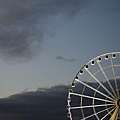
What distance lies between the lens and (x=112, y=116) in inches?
3187

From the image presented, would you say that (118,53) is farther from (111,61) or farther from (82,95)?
(82,95)

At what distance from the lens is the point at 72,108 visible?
83.9 m

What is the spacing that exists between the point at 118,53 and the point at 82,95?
6387 mm

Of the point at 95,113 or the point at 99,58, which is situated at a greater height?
the point at 99,58

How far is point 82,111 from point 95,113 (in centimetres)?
160

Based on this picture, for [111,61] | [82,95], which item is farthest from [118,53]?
[82,95]

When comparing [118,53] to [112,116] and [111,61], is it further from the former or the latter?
[112,116]

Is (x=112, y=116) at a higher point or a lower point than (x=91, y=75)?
lower

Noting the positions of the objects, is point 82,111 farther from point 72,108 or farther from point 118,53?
point 118,53

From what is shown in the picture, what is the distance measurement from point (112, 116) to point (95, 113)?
221 cm

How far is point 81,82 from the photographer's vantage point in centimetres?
8419

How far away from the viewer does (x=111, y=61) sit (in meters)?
82.1

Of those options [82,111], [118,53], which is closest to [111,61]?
[118,53]

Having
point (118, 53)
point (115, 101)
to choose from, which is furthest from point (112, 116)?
point (118, 53)
